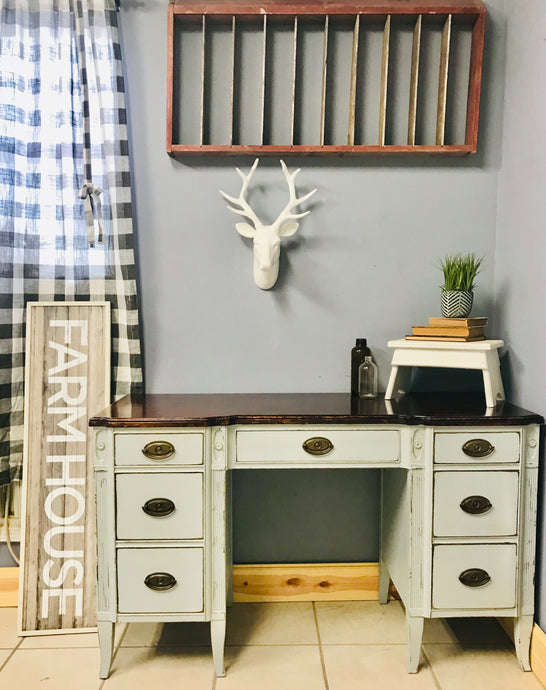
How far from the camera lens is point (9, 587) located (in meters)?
2.37

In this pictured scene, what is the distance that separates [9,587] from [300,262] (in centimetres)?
175

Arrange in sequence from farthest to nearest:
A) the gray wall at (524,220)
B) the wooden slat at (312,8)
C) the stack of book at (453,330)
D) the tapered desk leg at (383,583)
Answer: the tapered desk leg at (383,583)
the wooden slat at (312,8)
the stack of book at (453,330)
the gray wall at (524,220)

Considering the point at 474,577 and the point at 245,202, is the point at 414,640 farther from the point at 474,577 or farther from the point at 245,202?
the point at 245,202

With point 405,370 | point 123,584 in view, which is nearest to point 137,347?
point 123,584

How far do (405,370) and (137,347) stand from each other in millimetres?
1066

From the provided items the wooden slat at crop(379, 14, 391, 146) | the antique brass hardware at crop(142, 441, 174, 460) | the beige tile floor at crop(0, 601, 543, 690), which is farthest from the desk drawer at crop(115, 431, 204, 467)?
the wooden slat at crop(379, 14, 391, 146)

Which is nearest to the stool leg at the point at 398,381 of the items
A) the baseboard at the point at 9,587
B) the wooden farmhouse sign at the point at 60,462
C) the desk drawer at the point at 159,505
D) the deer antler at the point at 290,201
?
the deer antler at the point at 290,201

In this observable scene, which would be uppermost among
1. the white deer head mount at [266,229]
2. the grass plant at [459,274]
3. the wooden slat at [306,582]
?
the white deer head mount at [266,229]

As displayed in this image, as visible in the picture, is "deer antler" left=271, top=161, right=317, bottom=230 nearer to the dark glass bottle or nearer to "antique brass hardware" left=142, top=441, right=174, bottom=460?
the dark glass bottle

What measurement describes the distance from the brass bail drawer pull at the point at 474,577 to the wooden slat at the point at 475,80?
152 cm

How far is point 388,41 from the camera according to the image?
2250mm

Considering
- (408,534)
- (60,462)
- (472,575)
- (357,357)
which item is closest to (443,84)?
(357,357)

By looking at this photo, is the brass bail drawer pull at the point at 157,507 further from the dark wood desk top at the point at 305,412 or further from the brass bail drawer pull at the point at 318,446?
the brass bail drawer pull at the point at 318,446

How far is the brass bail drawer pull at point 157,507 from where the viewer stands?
1871mm
